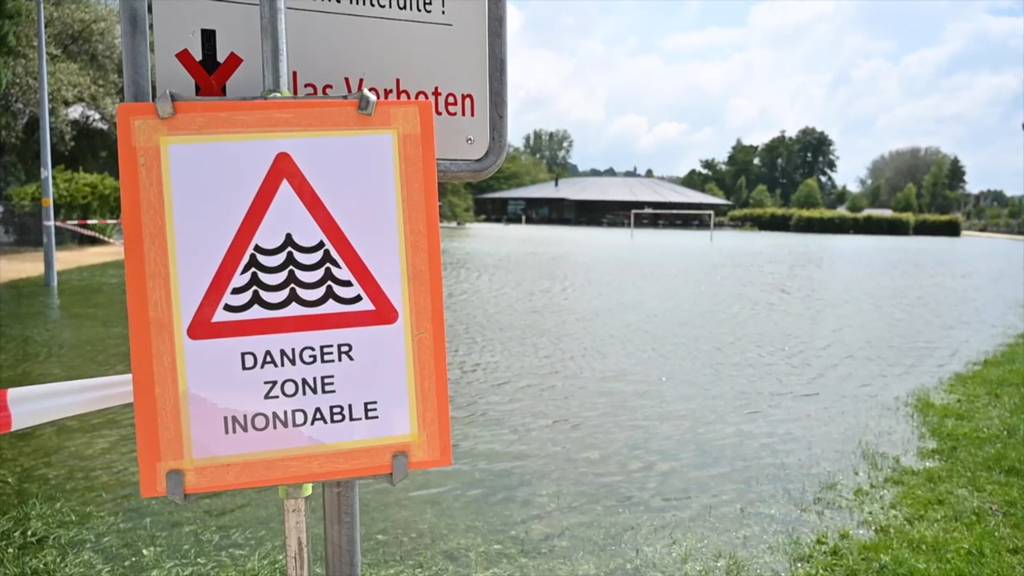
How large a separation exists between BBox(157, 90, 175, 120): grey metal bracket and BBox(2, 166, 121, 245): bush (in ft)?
94.4

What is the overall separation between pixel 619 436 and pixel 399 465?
5590 millimetres

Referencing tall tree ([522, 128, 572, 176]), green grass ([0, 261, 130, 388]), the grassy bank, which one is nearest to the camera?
the grassy bank

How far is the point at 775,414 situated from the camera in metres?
8.03

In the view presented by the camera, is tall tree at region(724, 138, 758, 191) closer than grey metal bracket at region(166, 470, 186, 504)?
No

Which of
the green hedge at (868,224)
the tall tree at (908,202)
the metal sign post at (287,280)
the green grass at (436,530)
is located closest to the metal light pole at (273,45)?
the metal sign post at (287,280)

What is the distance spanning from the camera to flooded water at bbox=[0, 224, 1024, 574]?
15.7ft

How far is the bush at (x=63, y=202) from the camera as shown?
26.8 meters

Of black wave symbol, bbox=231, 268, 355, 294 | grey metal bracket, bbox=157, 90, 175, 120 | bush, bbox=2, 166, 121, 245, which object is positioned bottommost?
black wave symbol, bbox=231, 268, 355, 294

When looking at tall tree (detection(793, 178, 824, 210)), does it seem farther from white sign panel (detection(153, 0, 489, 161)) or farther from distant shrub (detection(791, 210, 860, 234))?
white sign panel (detection(153, 0, 489, 161))

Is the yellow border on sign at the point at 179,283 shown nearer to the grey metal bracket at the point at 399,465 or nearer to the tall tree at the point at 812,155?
the grey metal bracket at the point at 399,465

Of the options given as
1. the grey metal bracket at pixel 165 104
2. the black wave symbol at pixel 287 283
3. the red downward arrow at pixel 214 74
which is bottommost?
the black wave symbol at pixel 287 283

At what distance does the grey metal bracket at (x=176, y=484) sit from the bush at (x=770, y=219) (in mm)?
78019

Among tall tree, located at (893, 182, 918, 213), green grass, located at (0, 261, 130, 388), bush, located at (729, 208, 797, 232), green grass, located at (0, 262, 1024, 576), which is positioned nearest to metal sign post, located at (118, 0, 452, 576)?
green grass, located at (0, 262, 1024, 576)

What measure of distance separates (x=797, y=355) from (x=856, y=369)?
3.10ft
